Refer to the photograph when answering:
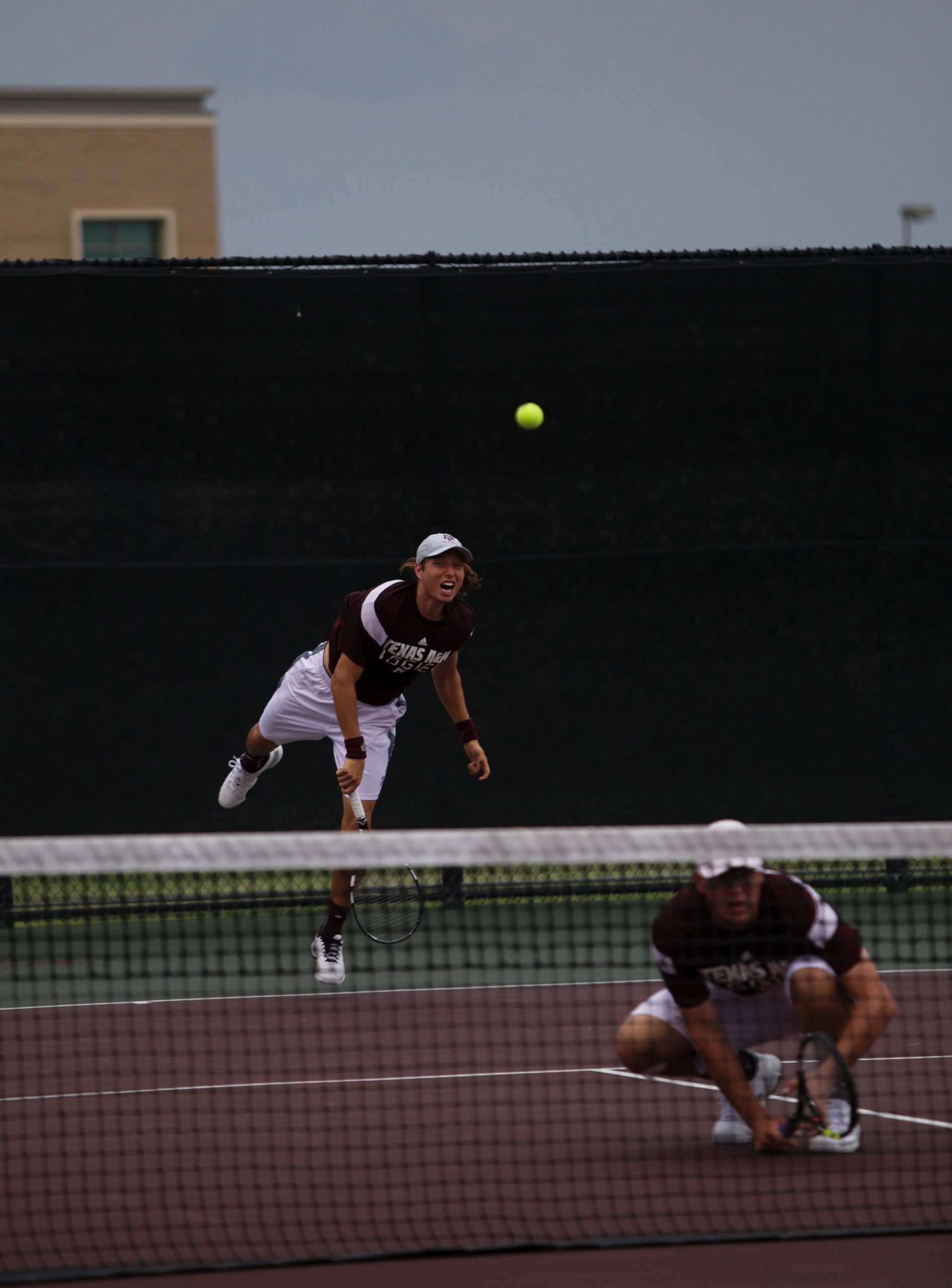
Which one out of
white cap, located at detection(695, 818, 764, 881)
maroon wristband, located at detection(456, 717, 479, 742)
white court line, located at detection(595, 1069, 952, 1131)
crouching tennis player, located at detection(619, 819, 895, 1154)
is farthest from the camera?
maroon wristband, located at detection(456, 717, 479, 742)

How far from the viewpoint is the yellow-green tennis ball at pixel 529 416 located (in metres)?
7.86

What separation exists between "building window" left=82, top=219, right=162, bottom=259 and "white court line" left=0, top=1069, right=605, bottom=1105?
32.7m

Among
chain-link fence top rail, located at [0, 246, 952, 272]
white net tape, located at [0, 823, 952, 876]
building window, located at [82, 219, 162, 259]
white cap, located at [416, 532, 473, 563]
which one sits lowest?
white net tape, located at [0, 823, 952, 876]

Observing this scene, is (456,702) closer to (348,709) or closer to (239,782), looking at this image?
(348,709)

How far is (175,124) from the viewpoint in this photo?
3572cm

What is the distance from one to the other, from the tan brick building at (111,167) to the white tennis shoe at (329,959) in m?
30.9

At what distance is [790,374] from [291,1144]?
4.83m

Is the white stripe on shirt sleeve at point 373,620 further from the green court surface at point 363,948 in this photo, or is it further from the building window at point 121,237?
the building window at point 121,237

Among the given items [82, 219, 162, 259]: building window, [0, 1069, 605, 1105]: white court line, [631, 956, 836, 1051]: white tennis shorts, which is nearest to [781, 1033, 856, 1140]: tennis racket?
[631, 956, 836, 1051]: white tennis shorts

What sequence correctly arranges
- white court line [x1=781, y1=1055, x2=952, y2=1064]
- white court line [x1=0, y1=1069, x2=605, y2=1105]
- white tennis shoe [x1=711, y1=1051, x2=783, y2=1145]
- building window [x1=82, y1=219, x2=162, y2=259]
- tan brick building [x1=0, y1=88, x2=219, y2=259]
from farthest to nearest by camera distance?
building window [x1=82, y1=219, x2=162, y2=259]
tan brick building [x1=0, y1=88, x2=219, y2=259]
white court line [x1=781, y1=1055, x2=952, y2=1064]
white court line [x1=0, y1=1069, x2=605, y2=1105]
white tennis shoe [x1=711, y1=1051, x2=783, y2=1145]

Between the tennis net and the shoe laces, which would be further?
the shoe laces

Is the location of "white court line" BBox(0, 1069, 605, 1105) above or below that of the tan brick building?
below

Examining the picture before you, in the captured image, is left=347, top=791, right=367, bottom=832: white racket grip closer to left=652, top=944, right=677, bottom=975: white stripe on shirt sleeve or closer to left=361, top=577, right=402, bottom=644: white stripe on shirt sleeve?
left=361, top=577, right=402, bottom=644: white stripe on shirt sleeve

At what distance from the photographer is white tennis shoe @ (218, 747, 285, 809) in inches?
287
